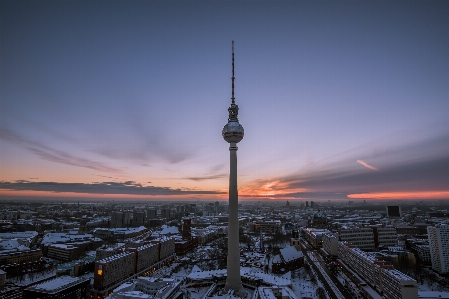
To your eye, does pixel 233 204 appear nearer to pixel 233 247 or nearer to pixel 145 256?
pixel 233 247

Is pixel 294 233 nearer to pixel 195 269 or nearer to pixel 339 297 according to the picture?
pixel 195 269

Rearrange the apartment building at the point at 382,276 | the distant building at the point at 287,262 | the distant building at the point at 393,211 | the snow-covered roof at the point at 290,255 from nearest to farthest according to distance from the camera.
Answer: the apartment building at the point at 382,276 < the distant building at the point at 287,262 < the snow-covered roof at the point at 290,255 < the distant building at the point at 393,211

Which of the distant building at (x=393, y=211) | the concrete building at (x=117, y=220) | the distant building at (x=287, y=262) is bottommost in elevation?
the distant building at (x=287, y=262)

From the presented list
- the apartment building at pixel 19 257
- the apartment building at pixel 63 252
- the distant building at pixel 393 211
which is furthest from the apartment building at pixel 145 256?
the distant building at pixel 393 211

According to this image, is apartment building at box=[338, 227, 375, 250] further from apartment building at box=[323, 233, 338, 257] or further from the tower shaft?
the tower shaft

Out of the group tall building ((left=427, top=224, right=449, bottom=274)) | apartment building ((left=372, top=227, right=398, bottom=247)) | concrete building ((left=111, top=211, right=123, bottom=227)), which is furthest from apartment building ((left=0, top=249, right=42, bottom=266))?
apartment building ((left=372, top=227, right=398, bottom=247))

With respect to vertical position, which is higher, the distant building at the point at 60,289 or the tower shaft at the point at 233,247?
the tower shaft at the point at 233,247

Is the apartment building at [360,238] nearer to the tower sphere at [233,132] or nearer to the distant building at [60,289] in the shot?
the tower sphere at [233,132]

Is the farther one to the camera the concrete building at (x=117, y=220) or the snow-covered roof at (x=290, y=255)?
the concrete building at (x=117, y=220)
